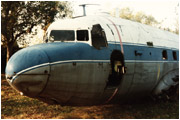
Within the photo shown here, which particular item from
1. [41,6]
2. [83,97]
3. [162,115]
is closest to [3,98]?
[83,97]

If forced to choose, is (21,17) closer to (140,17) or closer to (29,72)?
(29,72)

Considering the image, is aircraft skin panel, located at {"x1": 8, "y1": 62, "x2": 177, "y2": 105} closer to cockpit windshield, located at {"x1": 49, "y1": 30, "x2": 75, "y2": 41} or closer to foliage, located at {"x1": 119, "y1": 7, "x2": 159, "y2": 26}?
cockpit windshield, located at {"x1": 49, "y1": 30, "x2": 75, "y2": 41}

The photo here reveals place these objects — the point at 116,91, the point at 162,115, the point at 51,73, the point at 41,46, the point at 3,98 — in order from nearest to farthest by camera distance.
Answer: the point at 51,73, the point at 41,46, the point at 116,91, the point at 162,115, the point at 3,98

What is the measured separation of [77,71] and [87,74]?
0.41m

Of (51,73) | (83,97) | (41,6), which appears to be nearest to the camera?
(51,73)

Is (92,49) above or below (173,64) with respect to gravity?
above

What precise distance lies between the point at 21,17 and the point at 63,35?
55.8 ft

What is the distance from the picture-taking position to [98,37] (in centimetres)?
773

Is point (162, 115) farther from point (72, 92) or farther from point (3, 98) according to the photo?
point (3, 98)

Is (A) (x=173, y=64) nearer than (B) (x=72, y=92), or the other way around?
(B) (x=72, y=92)

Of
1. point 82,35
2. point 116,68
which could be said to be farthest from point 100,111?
point 82,35

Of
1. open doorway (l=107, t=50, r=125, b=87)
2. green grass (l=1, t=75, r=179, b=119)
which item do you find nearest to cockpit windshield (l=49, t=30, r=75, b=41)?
open doorway (l=107, t=50, r=125, b=87)

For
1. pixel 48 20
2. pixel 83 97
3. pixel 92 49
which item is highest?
pixel 48 20

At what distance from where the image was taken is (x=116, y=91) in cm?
781
